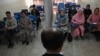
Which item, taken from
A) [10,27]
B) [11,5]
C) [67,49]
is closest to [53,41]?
[67,49]

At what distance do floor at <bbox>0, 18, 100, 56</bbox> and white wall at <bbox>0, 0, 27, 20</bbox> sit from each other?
67.8 inches

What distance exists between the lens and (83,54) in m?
4.84

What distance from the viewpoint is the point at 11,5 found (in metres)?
7.76

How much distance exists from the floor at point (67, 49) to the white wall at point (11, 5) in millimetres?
1722

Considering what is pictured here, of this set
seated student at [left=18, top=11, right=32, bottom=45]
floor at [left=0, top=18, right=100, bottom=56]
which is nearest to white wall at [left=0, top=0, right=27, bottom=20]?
seated student at [left=18, top=11, right=32, bottom=45]

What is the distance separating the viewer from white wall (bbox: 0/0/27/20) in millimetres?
6832

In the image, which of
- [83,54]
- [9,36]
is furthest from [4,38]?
[83,54]

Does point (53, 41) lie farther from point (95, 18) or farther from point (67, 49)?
point (95, 18)

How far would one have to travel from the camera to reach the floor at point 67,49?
496cm

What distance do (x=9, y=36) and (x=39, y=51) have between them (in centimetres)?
112

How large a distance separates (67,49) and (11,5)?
3.66 m

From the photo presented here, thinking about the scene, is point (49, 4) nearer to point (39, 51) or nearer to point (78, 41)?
point (39, 51)

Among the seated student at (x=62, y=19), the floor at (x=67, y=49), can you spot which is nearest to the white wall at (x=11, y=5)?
the floor at (x=67, y=49)

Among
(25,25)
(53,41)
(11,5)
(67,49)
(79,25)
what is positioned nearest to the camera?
(53,41)
